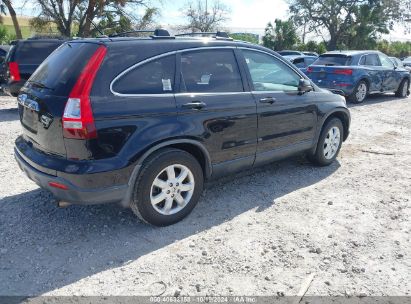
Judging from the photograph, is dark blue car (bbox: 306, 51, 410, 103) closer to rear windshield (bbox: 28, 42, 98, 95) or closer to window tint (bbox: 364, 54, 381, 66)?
window tint (bbox: 364, 54, 381, 66)

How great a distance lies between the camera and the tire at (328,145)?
5.44 m

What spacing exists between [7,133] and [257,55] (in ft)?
16.8

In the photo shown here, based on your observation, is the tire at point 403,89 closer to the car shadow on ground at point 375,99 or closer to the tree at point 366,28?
the car shadow on ground at point 375,99

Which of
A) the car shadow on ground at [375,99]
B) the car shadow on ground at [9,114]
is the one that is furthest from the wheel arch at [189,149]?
the car shadow on ground at [375,99]

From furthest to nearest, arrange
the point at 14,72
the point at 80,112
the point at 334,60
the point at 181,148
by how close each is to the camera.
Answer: the point at 334,60 < the point at 14,72 < the point at 181,148 < the point at 80,112

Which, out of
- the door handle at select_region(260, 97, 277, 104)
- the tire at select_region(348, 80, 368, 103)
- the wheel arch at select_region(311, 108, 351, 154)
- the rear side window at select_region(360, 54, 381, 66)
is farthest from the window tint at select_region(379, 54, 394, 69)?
the door handle at select_region(260, 97, 277, 104)

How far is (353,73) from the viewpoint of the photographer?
36.6 ft

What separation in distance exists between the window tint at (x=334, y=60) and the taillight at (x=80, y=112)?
32.5ft

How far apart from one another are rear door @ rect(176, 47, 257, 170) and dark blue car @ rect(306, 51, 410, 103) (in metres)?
7.42

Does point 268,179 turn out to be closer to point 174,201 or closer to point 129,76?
point 174,201

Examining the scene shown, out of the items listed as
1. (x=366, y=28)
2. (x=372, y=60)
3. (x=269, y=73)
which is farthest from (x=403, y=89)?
(x=366, y=28)

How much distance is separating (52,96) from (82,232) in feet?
4.32

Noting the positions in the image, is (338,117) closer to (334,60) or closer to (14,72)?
(334,60)

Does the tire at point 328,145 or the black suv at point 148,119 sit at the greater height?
the black suv at point 148,119
